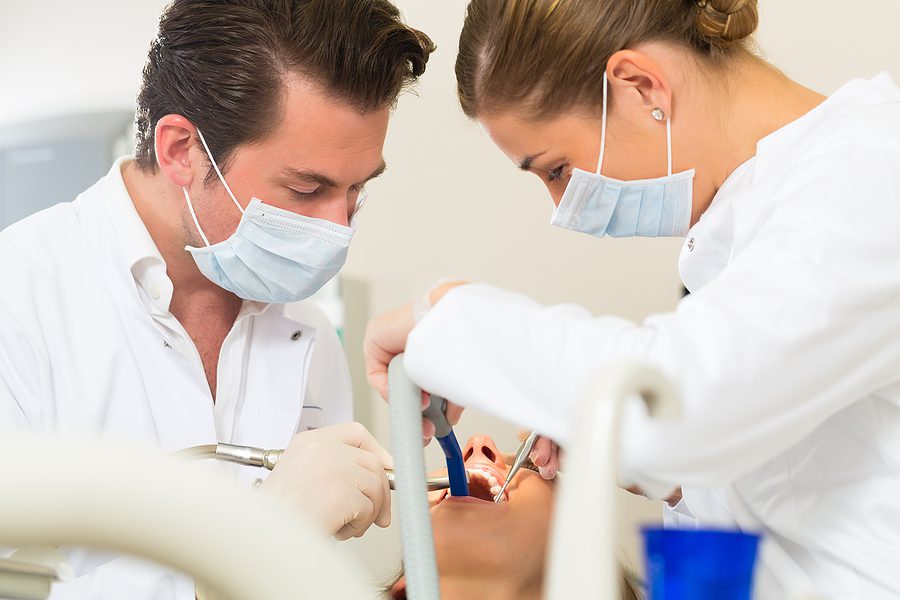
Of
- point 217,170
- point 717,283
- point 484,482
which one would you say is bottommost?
point 484,482

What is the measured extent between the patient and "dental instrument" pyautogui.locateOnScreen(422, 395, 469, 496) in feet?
0.51

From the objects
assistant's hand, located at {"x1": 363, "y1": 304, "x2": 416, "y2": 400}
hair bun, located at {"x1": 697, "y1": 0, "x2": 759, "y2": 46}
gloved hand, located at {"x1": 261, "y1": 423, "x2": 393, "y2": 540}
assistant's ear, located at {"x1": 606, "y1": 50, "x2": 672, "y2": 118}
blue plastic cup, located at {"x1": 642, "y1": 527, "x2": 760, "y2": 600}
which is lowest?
gloved hand, located at {"x1": 261, "y1": 423, "x2": 393, "y2": 540}

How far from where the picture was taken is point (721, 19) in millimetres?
1104

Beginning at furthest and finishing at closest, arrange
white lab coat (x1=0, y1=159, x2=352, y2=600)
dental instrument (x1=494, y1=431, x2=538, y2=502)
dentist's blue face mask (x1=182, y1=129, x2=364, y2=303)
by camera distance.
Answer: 1. dentist's blue face mask (x1=182, y1=129, x2=364, y2=303)
2. white lab coat (x1=0, y1=159, x2=352, y2=600)
3. dental instrument (x1=494, y1=431, x2=538, y2=502)

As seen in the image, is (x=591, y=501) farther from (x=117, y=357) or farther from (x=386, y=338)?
(x=117, y=357)

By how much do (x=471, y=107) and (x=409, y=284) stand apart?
1.36 meters

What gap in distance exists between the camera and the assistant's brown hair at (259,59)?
1567mm

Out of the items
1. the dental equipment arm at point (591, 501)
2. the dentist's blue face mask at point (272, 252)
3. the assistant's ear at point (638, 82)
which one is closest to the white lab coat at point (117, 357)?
the dentist's blue face mask at point (272, 252)

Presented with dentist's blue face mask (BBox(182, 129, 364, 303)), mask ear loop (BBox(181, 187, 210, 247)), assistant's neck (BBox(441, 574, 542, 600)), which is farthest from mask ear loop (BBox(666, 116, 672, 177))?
mask ear loop (BBox(181, 187, 210, 247))

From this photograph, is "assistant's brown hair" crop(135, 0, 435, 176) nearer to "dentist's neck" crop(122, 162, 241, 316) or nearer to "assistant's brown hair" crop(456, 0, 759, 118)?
"dentist's neck" crop(122, 162, 241, 316)

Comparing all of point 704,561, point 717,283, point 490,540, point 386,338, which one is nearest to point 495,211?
point 490,540

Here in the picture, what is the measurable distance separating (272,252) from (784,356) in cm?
108

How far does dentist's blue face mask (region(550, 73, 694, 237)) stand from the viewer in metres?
1.16

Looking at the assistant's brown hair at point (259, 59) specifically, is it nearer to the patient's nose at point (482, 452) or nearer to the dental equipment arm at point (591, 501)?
the patient's nose at point (482, 452)
